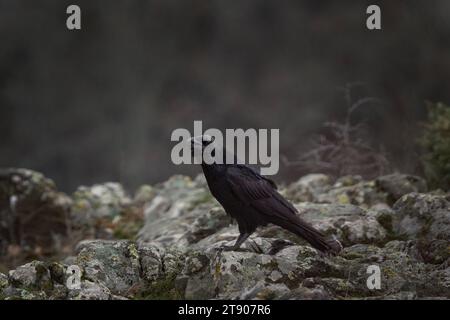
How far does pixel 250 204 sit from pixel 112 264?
953 millimetres

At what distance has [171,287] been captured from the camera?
4.43 m

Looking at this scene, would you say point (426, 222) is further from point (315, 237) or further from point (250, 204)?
point (250, 204)

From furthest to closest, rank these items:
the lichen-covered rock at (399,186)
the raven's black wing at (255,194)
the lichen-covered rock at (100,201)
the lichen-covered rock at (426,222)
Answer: the lichen-covered rock at (100,201) → the lichen-covered rock at (399,186) → the lichen-covered rock at (426,222) → the raven's black wing at (255,194)

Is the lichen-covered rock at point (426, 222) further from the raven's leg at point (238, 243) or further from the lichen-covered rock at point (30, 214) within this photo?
the lichen-covered rock at point (30, 214)

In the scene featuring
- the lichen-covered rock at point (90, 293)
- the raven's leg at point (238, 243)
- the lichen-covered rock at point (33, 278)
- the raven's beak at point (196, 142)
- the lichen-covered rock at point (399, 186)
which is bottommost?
the lichen-covered rock at point (90, 293)

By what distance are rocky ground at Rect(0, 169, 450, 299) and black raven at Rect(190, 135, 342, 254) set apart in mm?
120

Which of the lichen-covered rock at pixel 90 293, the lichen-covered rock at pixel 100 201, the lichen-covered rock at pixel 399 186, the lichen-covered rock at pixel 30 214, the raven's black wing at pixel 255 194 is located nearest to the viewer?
the lichen-covered rock at pixel 90 293

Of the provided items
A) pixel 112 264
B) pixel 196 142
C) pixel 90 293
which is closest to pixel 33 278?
pixel 90 293

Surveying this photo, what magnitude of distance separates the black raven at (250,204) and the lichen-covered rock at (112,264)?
0.65 meters

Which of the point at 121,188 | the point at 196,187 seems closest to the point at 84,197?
the point at 121,188

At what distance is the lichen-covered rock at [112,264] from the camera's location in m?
4.44

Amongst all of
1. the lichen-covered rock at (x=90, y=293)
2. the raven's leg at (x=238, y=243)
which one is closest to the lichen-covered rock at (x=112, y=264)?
the lichen-covered rock at (x=90, y=293)

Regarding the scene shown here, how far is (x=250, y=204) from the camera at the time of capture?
471 centimetres
